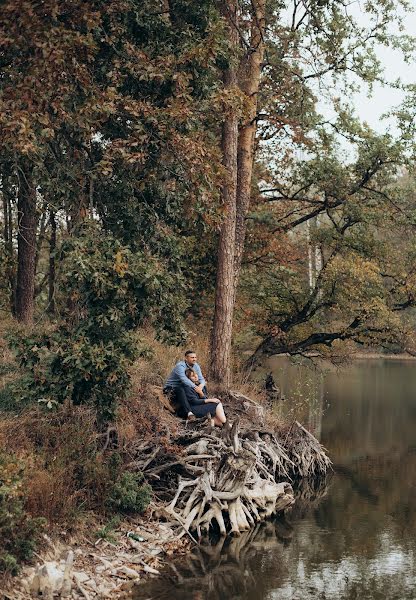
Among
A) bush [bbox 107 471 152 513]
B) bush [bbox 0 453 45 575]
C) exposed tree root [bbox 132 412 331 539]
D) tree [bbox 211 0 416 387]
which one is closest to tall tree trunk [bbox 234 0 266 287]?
tree [bbox 211 0 416 387]

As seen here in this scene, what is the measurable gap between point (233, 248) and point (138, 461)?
8025 millimetres

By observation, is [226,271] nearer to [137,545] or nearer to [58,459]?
[58,459]

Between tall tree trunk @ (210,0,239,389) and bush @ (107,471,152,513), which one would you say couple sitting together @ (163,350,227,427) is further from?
tall tree trunk @ (210,0,239,389)

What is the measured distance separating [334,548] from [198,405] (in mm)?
3914

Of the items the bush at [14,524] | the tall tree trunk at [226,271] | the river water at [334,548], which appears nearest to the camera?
the bush at [14,524]

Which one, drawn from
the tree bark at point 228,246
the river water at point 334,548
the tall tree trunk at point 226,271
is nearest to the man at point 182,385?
the river water at point 334,548

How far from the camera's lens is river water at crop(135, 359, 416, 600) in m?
10.5

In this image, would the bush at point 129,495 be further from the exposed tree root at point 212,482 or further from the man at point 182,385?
the man at point 182,385

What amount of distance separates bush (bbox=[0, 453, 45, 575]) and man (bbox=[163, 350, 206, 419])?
5518mm

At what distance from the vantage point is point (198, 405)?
15320 millimetres

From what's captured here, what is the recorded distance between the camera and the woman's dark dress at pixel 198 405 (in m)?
15.3

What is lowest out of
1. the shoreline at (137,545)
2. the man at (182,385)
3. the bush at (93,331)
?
the shoreline at (137,545)

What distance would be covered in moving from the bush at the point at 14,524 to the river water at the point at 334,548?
149cm

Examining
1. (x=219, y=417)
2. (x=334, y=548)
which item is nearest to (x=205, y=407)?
(x=219, y=417)
